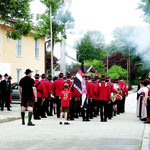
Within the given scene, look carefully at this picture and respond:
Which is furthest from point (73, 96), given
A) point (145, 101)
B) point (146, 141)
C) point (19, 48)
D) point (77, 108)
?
point (19, 48)

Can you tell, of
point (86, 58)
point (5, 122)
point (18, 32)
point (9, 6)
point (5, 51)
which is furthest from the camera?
point (86, 58)

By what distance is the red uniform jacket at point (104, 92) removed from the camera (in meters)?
14.7

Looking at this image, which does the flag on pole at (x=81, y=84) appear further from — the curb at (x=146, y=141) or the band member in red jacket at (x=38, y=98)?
the curb at (x=146, y=141)

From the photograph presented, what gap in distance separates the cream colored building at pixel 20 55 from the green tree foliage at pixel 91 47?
237 ft

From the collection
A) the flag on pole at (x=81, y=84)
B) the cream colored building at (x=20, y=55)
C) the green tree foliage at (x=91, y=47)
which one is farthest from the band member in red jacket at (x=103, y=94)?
the green tree foliage at (x=91, y=47)

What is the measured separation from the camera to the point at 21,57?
32.9m

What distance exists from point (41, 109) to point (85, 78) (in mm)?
2324

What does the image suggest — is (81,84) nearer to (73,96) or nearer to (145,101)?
(73,96)

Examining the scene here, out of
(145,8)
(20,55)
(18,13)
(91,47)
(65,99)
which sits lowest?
(65,99)

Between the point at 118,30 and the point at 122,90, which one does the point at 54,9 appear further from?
the point at 118,30

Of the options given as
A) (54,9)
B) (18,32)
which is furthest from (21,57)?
(18,32)

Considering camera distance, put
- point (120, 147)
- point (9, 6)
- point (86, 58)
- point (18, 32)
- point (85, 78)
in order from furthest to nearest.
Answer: point (86, 58)
point (18, 32)
point (9, 6)
point (85, 78)
point (120, 147)

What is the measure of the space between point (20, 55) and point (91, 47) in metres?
81.9

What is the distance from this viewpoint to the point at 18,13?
19.1m
